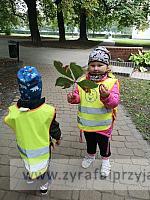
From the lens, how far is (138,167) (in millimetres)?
3730

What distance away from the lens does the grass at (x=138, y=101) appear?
530cm

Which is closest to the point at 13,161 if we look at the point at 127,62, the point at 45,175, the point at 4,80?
the point at 45,175

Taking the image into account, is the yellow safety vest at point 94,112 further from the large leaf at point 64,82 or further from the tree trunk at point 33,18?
the tree trunk at point 33,18

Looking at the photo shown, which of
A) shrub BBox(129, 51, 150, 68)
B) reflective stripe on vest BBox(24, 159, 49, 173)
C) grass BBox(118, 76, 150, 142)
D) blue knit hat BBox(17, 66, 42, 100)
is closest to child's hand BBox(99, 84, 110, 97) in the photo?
blue knit hat BBox(17, 66, 42, 100)

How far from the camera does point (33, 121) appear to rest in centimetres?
265

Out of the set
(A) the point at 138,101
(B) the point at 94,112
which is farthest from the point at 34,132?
(A) the point at 138,101

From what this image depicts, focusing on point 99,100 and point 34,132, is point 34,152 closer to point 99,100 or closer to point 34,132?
point 34,132

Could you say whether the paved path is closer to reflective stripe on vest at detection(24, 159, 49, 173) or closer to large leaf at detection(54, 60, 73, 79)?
reflective stripe on vest at detection(24, 159, 49, 173)

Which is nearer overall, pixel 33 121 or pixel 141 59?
pixel 33 121

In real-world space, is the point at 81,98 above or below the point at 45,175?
above

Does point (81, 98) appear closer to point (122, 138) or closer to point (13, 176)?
point (13, 176)

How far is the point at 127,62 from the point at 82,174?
880cm

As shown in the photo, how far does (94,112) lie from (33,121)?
0.81 metres

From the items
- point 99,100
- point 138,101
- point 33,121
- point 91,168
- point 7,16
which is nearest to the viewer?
point 33,121
